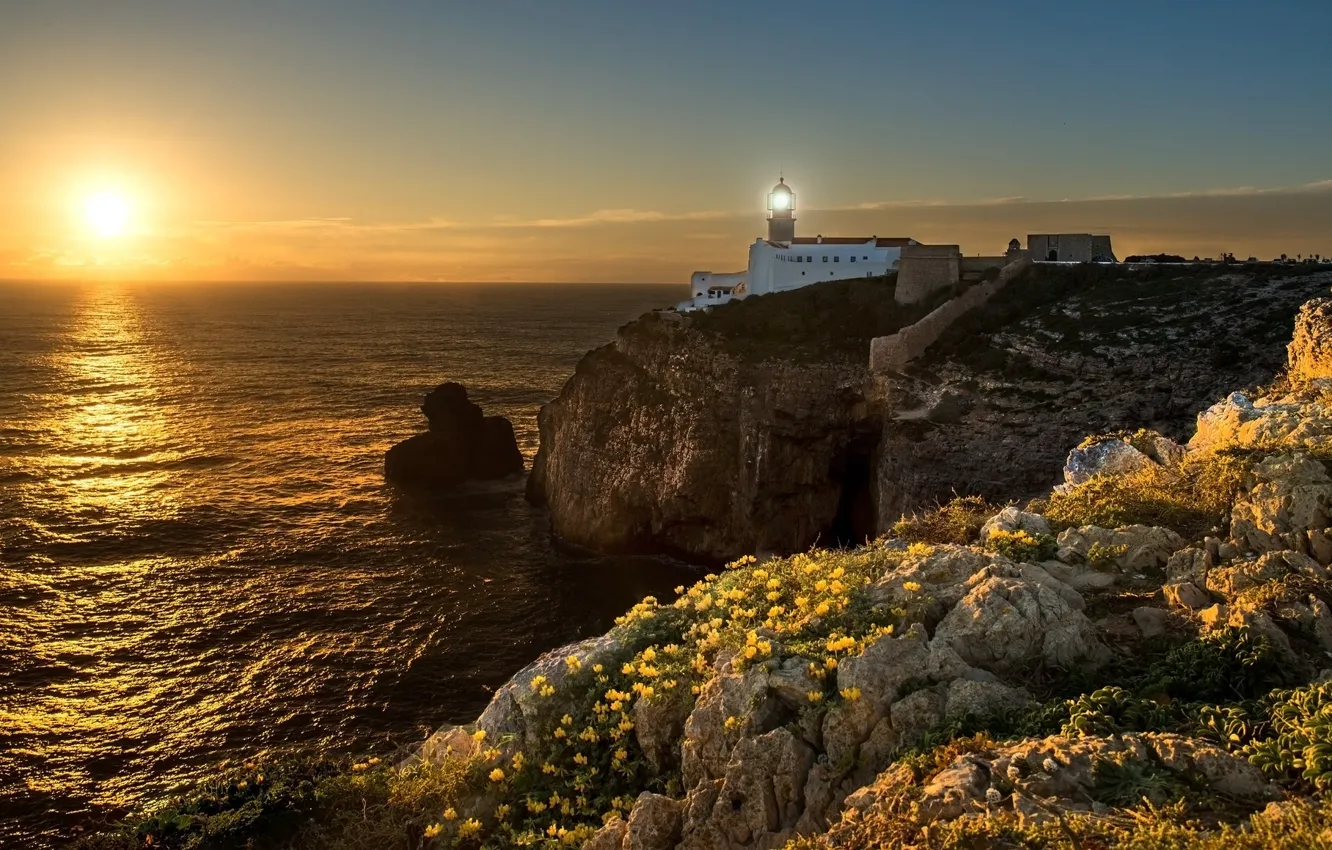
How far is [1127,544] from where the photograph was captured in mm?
9500

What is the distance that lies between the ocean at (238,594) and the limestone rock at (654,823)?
784 inches

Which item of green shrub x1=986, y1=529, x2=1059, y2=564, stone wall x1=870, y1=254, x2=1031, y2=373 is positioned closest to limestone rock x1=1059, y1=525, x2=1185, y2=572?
green shrub x1=986, y1=529, x2=1059, y2=564

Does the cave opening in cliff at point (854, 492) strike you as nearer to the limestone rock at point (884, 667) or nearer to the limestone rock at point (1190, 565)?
the limestone rock at point (1190, 565)

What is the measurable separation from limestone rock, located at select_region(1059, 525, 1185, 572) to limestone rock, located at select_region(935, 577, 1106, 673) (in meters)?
1.93

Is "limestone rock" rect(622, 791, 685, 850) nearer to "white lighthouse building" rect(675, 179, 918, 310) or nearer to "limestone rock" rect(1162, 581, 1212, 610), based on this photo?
"limestone rock" rect(1162, 581, 1212, 610)

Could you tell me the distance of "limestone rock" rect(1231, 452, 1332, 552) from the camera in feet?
27.8

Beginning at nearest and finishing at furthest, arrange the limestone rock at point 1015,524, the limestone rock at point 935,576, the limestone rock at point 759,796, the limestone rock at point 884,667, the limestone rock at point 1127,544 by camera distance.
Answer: the limestone rock at point 759,796 → the limestone rock at point 884,667 → the limestone rock at point 935,576 → the limestone rock at point 1127,544 → the limestone rock at point 1015,524

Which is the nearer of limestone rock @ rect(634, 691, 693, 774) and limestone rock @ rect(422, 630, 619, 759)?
limestone rock @ rect(634, 691, 693, 774)

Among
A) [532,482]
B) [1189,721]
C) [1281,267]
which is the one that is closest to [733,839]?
[1189,721]

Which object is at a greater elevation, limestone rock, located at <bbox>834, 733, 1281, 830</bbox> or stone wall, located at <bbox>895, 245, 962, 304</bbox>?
stone wall, located at <bbox>895, 245, 962, 304</bbox>

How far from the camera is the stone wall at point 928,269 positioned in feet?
173

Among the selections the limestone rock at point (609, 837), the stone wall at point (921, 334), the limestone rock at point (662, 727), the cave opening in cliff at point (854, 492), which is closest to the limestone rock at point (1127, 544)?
the limestone rock at point (662, 727)

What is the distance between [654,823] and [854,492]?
36.5 m

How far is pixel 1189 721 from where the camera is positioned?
616 centimetres
